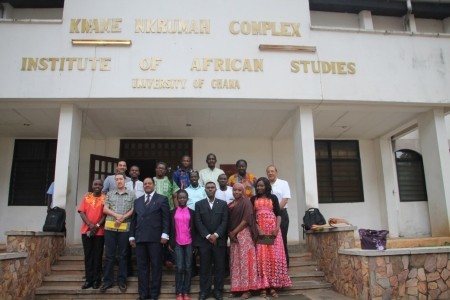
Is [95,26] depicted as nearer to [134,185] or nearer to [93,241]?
[134,185]

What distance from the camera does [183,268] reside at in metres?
5.45

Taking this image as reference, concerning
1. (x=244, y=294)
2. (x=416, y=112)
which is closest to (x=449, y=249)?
(x=244, y=294)

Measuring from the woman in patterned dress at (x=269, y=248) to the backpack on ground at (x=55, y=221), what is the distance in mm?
3574

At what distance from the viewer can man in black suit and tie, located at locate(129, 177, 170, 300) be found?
17.7 feet

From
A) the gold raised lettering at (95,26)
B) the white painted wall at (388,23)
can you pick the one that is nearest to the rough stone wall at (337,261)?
the gold raised lettering at (95,26)

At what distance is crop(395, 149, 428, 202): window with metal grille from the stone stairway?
17.2ft

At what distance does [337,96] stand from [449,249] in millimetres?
3558

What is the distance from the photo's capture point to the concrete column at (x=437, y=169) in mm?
8117

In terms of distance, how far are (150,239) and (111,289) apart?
107cm

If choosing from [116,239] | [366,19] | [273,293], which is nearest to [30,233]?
[116,239]

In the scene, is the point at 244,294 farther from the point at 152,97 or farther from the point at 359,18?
the point at 359,18

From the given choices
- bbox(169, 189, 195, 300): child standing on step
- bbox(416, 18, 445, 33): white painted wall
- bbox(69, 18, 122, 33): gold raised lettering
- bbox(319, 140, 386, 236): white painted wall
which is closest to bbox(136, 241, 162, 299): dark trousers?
bbox(169, 189, 195, 300): child standing on step

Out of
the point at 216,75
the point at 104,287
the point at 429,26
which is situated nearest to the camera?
the point at 104,287

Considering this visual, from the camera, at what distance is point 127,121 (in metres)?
8.98
